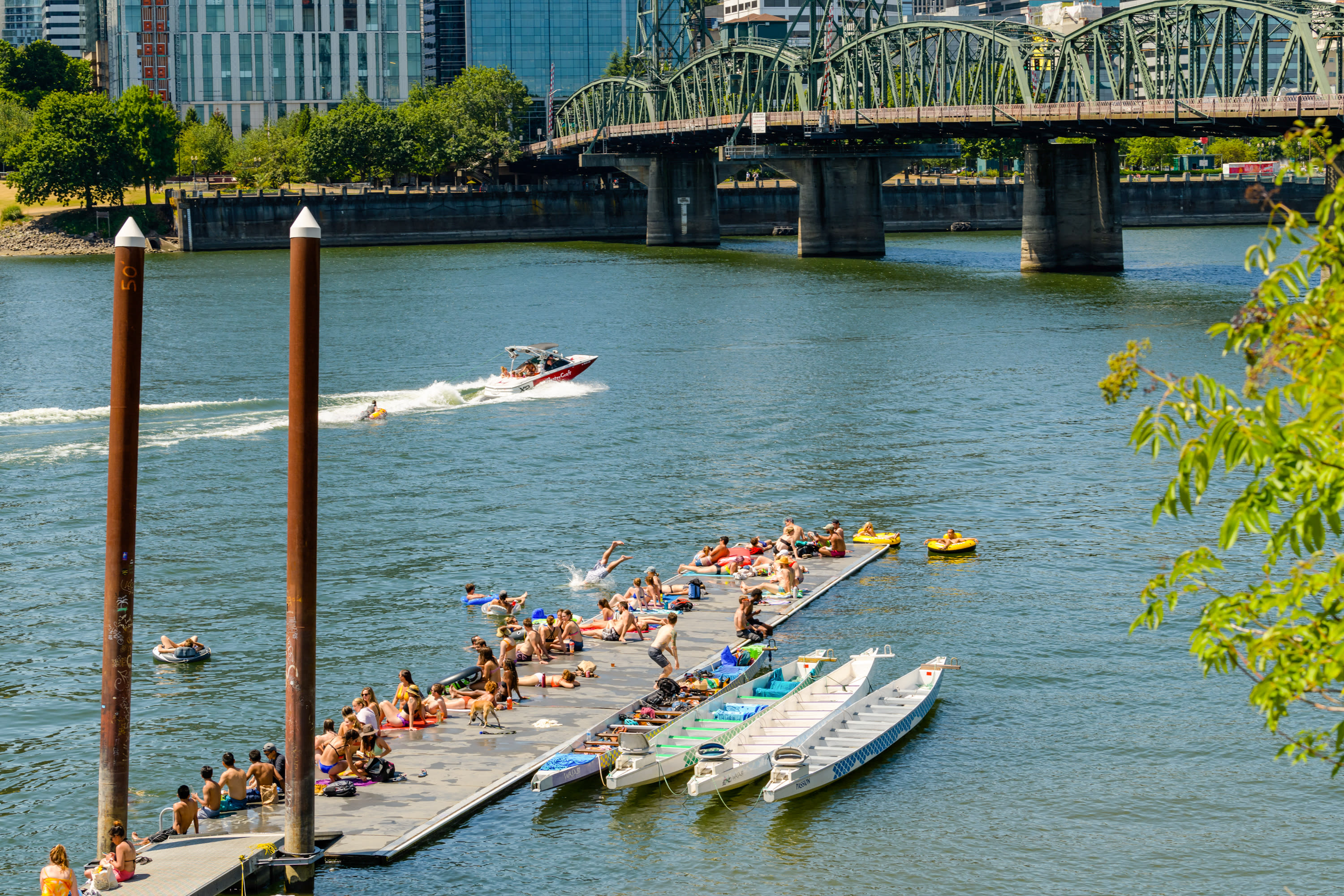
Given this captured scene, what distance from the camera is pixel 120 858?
25.2m

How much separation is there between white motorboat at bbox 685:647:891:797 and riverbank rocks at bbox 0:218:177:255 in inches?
6393

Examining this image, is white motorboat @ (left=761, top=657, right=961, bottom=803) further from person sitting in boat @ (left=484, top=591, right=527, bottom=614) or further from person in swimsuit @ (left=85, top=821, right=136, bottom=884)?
person in swimsuit @ (left=85, top=821, right=136, bottom=884)

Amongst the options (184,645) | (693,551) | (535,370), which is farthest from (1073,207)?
(184,645)

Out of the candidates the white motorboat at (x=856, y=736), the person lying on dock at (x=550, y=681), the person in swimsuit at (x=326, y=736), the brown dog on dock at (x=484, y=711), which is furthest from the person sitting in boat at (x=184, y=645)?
the white motorboat at (x=856, y=736)

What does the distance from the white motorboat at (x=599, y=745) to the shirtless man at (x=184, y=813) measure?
5.91 meters

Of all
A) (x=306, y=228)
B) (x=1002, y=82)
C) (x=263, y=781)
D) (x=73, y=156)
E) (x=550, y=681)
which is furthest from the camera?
(x=73, y=156)

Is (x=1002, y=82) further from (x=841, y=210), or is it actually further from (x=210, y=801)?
(x=210, y=801)

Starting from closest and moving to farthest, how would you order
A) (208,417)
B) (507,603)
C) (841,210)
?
(507,603)
(208,417)
(841,210)

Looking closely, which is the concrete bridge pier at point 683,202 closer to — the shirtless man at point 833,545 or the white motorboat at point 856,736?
the shirtless man at point 833,545

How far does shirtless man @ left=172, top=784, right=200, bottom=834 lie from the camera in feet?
91.5

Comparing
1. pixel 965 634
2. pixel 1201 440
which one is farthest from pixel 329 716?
pixel 1201 440

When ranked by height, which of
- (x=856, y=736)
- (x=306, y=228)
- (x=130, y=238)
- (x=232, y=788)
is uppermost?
(x=306, y=228)

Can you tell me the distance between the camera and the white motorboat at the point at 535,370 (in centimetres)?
Result: 8294

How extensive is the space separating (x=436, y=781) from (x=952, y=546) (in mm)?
22905
